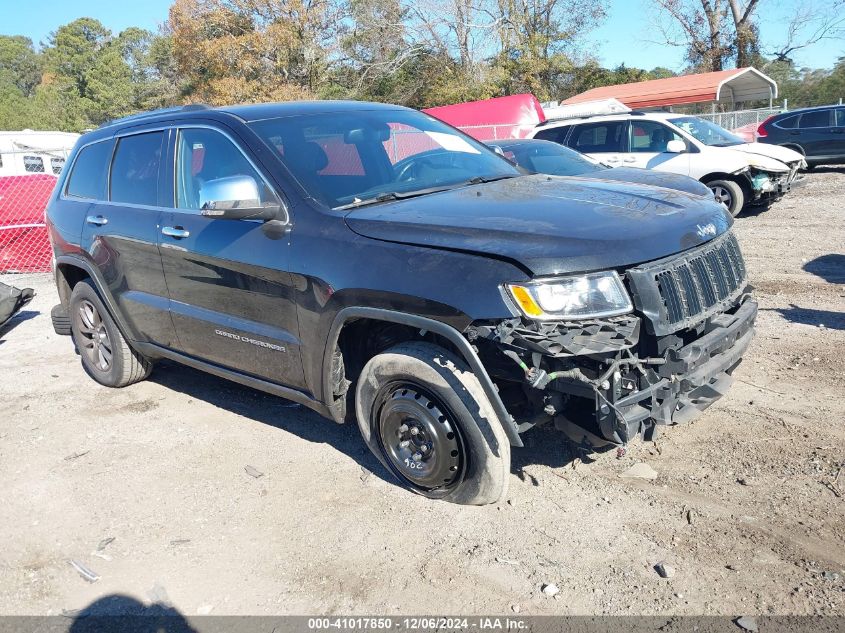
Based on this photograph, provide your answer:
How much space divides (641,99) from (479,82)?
9.22 m

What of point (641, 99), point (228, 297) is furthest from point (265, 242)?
point (641, 99)

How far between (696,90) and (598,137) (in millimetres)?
15040

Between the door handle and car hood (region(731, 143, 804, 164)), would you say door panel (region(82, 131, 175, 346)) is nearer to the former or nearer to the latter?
the door handle

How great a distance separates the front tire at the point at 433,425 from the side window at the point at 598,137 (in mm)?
9905

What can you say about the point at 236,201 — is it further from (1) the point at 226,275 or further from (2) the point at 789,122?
(2) the point at 789,122

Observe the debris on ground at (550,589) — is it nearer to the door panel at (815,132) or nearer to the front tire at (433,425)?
the front tire at (433,425)

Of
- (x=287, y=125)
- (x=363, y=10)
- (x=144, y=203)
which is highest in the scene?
(x=363, y=10)

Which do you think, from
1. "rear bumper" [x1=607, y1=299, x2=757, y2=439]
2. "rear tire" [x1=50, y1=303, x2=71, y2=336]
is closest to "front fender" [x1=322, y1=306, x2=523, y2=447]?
"rear bumper" [x1=607, y1=299, x2=757, y2=439]

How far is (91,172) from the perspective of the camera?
5.26 meters

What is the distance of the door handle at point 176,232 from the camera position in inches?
164

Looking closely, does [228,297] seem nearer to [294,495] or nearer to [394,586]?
[294,495]

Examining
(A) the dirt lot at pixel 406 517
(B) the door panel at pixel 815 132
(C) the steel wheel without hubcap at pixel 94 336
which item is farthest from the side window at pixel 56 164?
(B) the door panel at pixel 815 132

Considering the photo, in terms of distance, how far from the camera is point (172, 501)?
3814 millimetres

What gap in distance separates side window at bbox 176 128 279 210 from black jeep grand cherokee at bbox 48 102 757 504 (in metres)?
0.01
